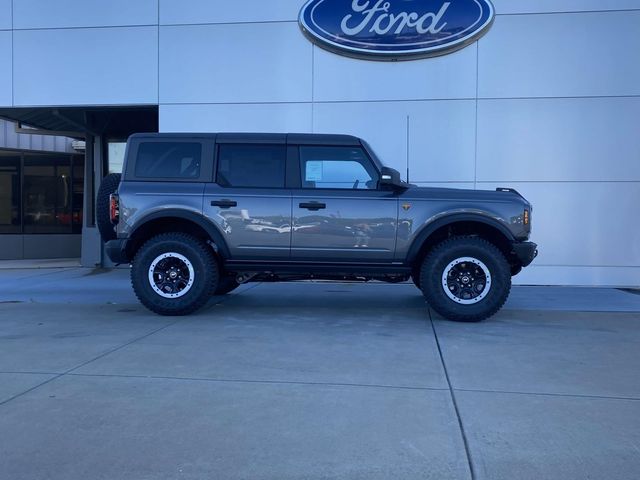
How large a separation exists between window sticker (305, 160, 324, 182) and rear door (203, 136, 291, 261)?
0.30m

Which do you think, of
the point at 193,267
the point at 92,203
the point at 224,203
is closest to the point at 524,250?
the point at 224,203

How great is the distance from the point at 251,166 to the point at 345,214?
137cm

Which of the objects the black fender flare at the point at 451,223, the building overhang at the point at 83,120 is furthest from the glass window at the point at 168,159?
the building overhang at the point at 83,120

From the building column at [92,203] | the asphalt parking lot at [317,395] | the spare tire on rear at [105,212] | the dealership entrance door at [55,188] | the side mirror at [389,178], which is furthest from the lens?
the dealership entrance door at [55,188]

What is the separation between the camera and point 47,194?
17391mm

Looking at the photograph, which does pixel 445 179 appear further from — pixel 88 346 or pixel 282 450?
pixel 282 450

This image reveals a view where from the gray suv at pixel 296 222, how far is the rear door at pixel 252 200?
0.04ft

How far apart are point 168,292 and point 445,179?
5873 mm

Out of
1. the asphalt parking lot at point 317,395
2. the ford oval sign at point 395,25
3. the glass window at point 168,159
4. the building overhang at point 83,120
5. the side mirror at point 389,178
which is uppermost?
the ford oval sign at point 395,25

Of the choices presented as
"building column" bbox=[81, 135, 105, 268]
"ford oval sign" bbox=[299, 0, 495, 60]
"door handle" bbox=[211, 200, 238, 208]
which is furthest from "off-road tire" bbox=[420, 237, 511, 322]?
"building column" bbox=[81, 135, 105, 268]

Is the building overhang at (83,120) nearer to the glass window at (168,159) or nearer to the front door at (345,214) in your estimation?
the glass window at (168,159)

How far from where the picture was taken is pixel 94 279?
12.0m

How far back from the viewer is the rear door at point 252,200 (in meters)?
7.36

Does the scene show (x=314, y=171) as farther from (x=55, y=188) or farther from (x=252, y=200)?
(x=55, y=188)
